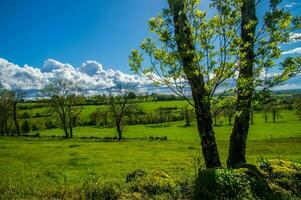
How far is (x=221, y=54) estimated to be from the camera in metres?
7.39

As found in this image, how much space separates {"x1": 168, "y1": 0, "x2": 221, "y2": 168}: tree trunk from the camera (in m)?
7.71

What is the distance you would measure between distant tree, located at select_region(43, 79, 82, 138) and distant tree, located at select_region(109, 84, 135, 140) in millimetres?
12960

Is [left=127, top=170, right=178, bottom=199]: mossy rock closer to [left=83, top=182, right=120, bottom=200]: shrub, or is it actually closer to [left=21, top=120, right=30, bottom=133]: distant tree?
[left=83, top=182, right=120, bottom=200]: shrub

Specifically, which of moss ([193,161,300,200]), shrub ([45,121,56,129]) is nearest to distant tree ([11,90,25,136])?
shrub ([45,121,56,129])

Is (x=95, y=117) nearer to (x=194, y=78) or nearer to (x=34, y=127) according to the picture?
(x=34, y=127)

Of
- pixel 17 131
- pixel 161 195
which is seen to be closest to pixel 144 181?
pixel 161 195

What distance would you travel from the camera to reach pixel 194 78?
8141 millimetres

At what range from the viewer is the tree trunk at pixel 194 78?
25.3 feet

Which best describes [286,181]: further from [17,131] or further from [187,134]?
[17,131]

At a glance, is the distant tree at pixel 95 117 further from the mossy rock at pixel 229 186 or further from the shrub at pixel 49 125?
the mossy rock at pixel 229 186

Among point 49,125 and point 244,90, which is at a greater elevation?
point 244,90

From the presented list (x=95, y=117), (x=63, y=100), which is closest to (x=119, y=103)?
(x=63, y=100)

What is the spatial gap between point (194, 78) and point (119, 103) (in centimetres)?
7850

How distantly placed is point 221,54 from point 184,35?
3.49ft
